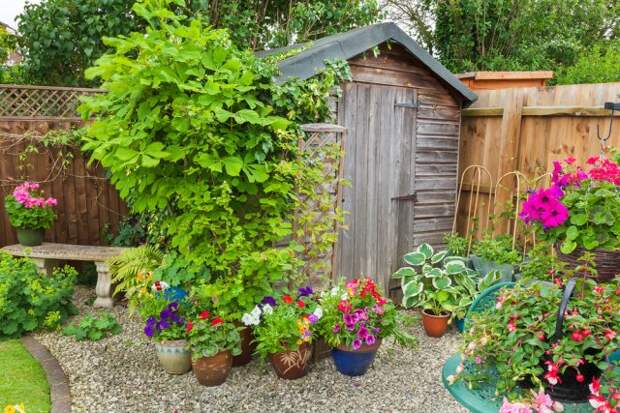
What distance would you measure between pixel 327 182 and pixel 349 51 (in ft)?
3.58

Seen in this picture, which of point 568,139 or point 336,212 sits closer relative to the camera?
point 336,212

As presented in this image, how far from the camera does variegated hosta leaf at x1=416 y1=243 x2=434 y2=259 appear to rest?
447 centimetres

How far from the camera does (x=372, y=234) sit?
4.48m

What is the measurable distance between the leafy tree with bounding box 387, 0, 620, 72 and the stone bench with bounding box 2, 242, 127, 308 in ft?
20.3

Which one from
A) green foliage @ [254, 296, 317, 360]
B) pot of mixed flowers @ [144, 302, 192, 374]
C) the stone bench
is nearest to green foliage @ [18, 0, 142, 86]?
the stone bench

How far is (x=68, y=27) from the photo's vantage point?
20.2 feet

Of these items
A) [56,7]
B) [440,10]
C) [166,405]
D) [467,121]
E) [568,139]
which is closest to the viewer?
[166,405]

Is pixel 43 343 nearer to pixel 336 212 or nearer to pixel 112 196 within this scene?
pixel 112 196

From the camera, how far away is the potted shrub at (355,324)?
10.8 feet

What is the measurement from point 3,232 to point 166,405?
3.38 m

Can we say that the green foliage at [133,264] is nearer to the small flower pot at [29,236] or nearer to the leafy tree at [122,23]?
the small flower pot at [29,236]

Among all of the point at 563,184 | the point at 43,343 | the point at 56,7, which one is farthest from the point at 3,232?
the point at 563,184

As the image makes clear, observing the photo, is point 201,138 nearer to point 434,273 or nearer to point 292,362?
point 292,362

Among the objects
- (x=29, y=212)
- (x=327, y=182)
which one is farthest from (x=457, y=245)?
(x=29, y=212)
